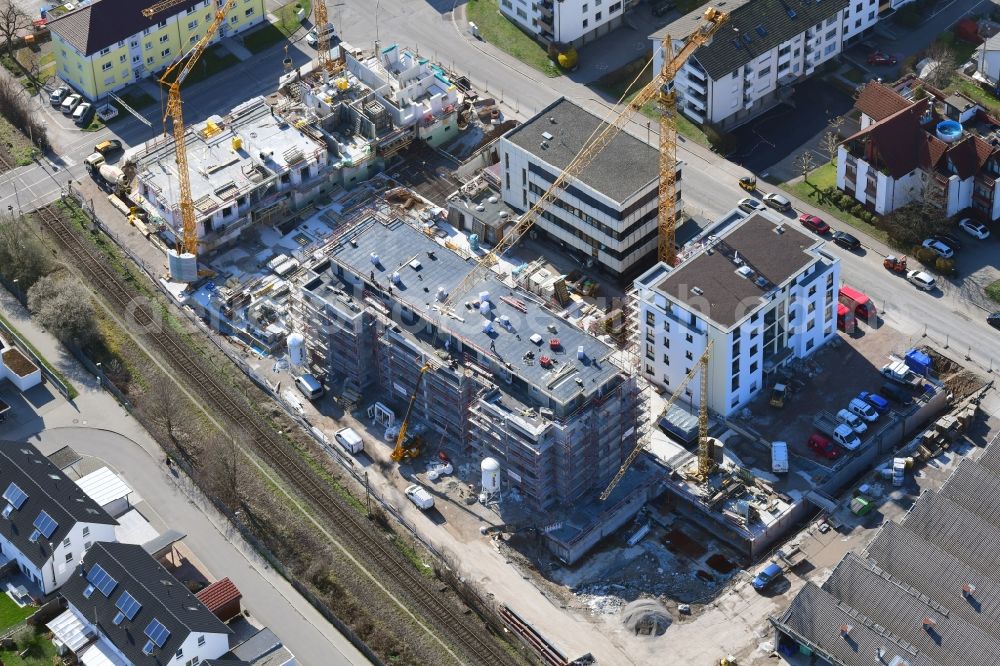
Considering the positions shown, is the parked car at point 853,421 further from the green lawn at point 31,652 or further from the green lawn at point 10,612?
the green lawn at point 10,612

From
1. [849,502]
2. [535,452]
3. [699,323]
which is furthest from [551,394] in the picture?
[849,502]

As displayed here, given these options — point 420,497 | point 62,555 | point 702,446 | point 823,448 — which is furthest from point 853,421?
point 62,555

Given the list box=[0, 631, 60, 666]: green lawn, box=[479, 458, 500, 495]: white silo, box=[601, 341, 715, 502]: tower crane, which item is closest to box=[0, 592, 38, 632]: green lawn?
box=[0, 631, 60, 666]: green lawn

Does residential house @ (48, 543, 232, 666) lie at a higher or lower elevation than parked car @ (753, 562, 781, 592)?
higher

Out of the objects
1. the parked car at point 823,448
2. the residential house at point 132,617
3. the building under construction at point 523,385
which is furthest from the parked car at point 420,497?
the parked car at point 823,448

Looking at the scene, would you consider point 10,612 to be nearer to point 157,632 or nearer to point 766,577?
point 157,632

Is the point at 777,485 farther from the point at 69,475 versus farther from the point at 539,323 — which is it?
the point at 69,475

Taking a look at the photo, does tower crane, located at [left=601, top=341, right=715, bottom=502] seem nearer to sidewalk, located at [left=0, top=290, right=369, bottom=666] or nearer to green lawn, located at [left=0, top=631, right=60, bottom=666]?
sidewalk, located at [left=0, top=290, right=369, bottom=666]

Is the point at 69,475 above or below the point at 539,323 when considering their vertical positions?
below
